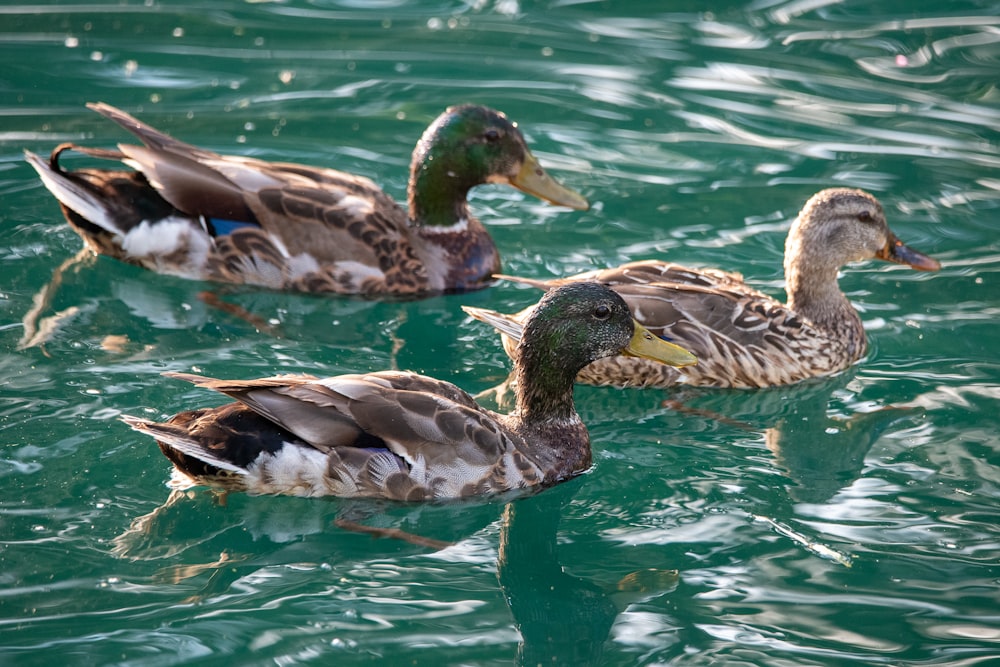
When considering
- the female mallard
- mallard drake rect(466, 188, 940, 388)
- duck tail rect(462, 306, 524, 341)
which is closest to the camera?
the female mallard

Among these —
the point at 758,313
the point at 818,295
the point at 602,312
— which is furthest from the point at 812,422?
the point at 602,312

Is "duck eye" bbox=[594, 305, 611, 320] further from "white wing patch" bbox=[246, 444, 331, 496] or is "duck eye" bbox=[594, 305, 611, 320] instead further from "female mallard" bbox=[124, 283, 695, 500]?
"white wing patch" bbox=[246, 444, 331, 496]

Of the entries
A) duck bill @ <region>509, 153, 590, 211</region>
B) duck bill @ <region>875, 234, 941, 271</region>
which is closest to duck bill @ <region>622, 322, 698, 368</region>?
duck bill @ <region>875, 234, 941, 271</region>

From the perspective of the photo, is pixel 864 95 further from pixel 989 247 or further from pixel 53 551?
pixel 53 551

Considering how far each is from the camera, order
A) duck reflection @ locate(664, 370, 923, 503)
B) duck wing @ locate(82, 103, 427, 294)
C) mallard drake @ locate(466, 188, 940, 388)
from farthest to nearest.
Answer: duck wing @ locate(82, 103, 427, 294)
mallard drake @ locate(466, 188, 940, 388)
duck reflection @ locate(664, 370, 923, 503)

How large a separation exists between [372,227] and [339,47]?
4400mm

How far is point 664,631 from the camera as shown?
5.36 metres

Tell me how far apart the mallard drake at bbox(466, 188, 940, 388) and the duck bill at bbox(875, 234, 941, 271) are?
12 centimetres

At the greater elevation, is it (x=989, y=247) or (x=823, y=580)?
(x=989, y=247)

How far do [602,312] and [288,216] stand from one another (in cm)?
287

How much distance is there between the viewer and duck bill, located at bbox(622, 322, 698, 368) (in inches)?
265

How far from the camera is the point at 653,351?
676 cm

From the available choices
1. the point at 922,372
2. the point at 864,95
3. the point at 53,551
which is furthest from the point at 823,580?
the point at 864,95

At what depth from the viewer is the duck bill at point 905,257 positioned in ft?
27.3
